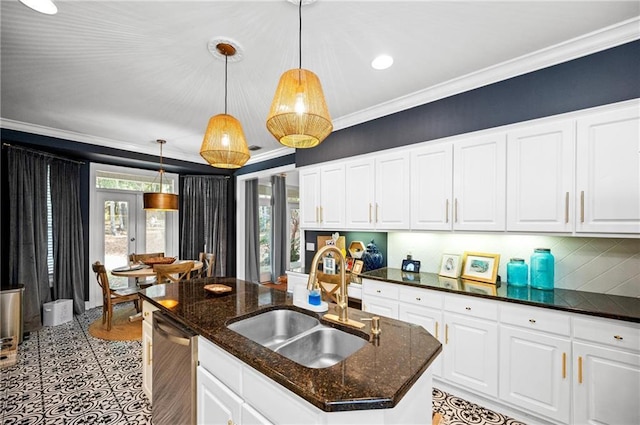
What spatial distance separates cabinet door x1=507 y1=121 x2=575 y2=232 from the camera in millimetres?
2094

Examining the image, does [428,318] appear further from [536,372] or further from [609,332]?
[609,332]

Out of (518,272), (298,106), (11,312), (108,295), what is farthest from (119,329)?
Answer: (518,272)

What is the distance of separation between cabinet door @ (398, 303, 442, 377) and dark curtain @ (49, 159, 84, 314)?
488cm

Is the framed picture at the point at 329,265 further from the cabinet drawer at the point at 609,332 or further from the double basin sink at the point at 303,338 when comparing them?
the cabinet drawer at the point at 609,332

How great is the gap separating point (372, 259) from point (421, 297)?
36.6 inches

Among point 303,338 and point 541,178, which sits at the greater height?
point 541,178

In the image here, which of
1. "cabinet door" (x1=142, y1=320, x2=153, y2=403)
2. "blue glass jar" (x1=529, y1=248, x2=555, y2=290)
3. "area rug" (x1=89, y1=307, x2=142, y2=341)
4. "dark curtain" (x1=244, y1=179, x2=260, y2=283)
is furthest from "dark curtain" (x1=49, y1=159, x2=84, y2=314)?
"blue glass jar" (x1=529, y1=248, x2=555, y2=290)

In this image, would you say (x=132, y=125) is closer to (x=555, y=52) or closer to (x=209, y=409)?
(x=209, y=409)

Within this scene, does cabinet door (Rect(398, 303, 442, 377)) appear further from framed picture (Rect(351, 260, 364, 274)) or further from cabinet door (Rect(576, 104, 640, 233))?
cabinet door (Rect(576, 104, 640, 233))

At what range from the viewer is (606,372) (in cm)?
176

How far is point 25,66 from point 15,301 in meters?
2.70

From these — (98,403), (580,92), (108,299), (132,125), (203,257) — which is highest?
(132,125)

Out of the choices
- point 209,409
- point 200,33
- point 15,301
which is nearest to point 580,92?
point 200,33

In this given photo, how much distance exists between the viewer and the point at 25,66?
7.82 feet
